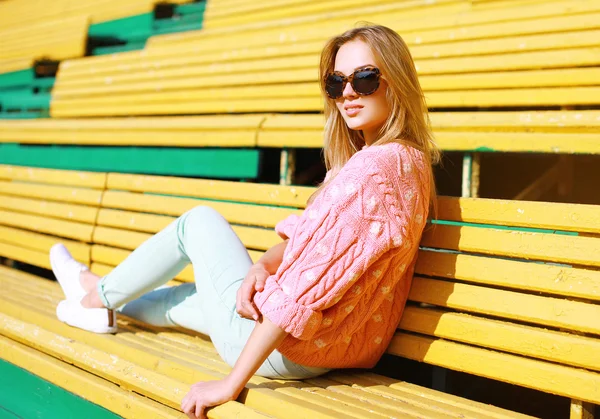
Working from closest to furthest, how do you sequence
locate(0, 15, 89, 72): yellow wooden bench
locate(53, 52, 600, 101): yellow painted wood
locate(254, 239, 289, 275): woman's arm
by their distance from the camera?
locate(254, 239, 289, 275): woman's arm
locate(53, 52, 600, 101): yellow painted wood
locate(0, 15, 89, 72): yellow wooden bench

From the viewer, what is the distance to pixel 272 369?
1.92 meters

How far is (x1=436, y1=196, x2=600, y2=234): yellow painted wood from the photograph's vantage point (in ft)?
5.94

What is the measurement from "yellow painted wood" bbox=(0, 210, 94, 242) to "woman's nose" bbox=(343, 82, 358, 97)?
1955mm

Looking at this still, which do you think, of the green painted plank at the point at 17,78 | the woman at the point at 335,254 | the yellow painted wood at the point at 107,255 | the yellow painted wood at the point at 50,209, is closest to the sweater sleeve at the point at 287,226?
the woman at the point at 335,254

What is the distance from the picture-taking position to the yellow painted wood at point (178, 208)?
260 centimetres

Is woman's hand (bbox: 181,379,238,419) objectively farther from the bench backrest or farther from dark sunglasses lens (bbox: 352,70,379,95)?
dark sunglasses lens (bbox: 352,70,379,95)

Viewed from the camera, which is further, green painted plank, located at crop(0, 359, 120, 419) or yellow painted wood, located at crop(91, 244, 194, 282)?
yellow painted wood, located at crop(91, 244, 194, 282)

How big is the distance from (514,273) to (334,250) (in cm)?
58

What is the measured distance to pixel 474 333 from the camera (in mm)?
1914

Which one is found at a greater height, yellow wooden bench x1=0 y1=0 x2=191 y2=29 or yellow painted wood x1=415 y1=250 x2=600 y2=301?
yellow wooden bench x1=0 y1=0 x2=191 y2=29

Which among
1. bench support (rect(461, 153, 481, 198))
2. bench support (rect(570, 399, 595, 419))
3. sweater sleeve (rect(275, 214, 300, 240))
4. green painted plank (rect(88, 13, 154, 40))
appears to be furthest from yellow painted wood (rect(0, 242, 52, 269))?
bench support (rect(570, 399, 595, 419))

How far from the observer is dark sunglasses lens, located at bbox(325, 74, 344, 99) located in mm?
1959

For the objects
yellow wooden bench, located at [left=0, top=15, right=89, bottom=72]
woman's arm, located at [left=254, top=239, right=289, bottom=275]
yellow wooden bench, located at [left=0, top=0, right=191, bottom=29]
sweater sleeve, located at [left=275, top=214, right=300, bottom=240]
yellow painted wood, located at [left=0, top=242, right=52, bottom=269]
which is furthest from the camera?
yellow wooden bench, located at [left=0, top=0, right=191, bottom=29]

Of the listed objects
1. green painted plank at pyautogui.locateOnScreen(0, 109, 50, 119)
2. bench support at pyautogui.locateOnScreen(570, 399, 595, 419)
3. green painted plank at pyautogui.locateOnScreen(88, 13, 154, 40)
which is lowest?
bench support at pyautogui.locateOnScreen(570, 399, 595, 419)
